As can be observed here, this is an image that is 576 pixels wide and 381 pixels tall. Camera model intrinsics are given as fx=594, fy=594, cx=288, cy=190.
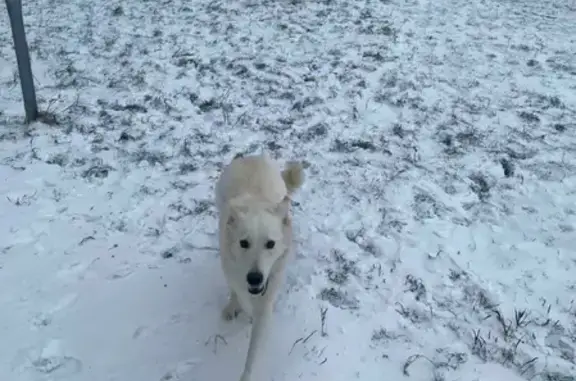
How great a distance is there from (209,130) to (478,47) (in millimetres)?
4114

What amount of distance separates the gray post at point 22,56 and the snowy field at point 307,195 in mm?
212

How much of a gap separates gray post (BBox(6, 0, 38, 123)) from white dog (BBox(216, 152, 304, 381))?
3.05 metres

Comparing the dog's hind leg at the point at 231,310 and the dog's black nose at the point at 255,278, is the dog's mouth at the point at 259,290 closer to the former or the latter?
the dog's black nose at the point at 255,278

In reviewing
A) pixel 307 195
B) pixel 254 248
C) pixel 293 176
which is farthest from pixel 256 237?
pixel 307 195

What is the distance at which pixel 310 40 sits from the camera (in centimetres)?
811

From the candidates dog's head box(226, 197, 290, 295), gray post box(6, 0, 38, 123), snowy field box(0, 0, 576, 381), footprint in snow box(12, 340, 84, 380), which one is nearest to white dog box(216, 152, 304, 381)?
dog's head box(226, 197, 290, 295)

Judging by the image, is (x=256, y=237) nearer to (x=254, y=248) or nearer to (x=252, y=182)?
(x=254, y=248)

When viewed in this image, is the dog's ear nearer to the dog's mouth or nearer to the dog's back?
the dog's back

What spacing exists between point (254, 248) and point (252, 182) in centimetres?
66

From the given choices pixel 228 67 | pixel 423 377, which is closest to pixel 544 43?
pixel 228 67

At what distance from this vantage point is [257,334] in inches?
129

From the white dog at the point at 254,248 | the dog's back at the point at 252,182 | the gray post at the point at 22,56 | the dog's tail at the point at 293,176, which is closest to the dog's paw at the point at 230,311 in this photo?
the white dog at the point at 254,248

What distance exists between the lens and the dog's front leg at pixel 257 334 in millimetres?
3186

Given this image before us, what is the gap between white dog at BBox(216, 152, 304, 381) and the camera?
3170 millimetres
